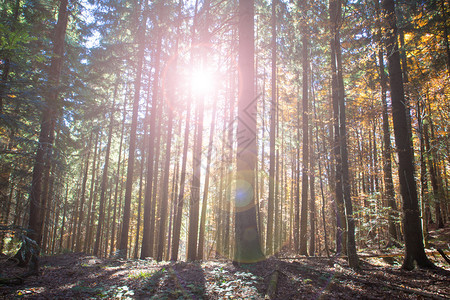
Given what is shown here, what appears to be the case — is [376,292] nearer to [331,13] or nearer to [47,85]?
[331,13]

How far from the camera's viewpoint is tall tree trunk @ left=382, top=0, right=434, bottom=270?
711 centimetres

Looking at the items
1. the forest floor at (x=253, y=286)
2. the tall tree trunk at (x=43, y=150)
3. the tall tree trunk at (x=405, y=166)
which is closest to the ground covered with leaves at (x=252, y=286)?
the forest floor at (x=253, y=286)

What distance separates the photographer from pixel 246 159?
768 centimetres

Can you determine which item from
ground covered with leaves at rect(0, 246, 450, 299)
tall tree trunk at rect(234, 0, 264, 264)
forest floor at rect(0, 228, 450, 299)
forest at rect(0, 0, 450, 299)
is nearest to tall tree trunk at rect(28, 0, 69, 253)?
forest at rect(0, 0, 450, 299)

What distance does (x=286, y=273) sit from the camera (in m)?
6.28

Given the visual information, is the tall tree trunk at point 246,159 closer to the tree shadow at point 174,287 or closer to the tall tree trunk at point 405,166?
the tree shadow at point 174,287

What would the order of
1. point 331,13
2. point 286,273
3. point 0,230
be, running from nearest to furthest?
point 0,230, point 286,273, point 331,13

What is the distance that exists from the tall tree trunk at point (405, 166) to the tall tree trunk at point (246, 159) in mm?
4407

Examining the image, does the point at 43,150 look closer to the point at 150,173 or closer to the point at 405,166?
the point at 150,173

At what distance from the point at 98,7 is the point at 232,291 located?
15445mm

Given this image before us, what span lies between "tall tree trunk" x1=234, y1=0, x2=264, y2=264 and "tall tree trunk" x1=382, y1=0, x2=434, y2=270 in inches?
173

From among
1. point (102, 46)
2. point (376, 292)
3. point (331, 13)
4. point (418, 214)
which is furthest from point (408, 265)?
point (102, 46)

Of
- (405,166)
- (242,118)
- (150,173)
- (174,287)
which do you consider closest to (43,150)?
(150,173)

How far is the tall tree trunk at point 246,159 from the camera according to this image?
7.29m
